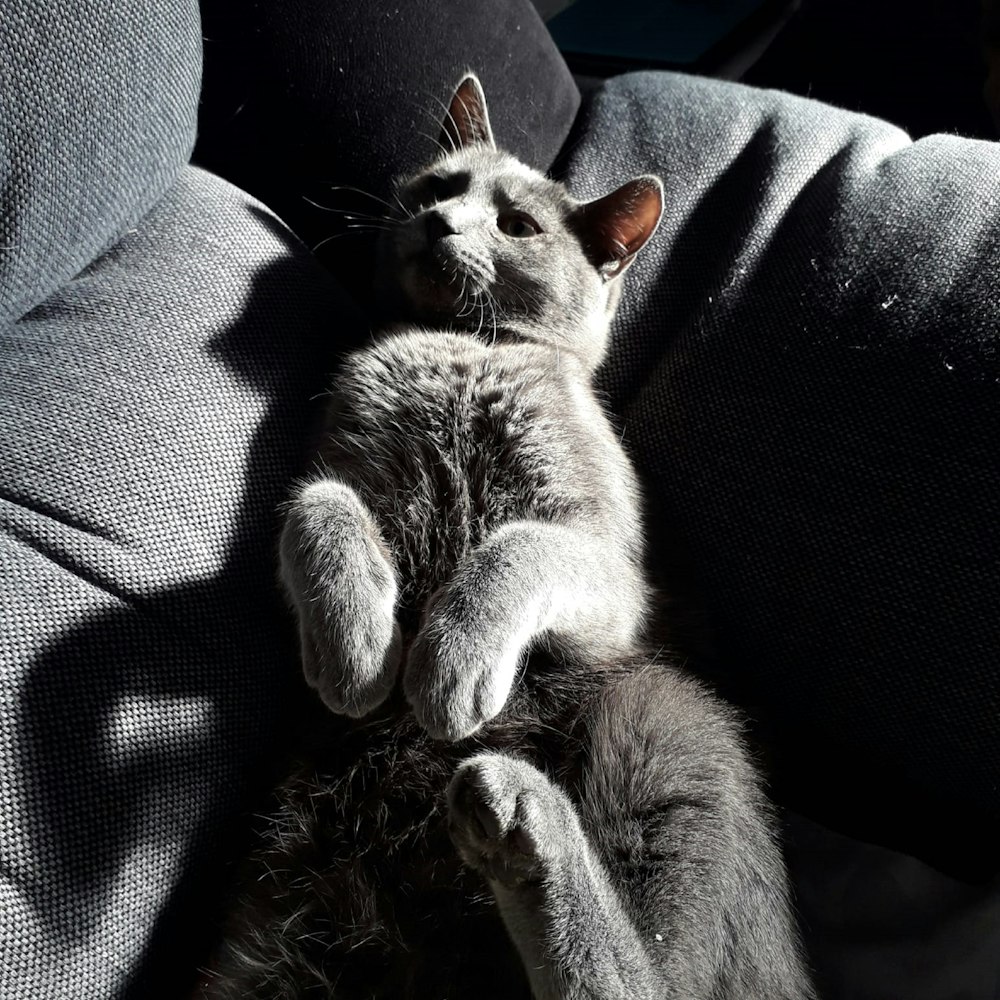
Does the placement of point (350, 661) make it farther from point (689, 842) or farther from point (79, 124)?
point (79, 124)

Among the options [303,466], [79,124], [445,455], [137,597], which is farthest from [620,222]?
[137,597]

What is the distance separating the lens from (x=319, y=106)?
141 cm

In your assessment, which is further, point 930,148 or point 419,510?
point 930,148

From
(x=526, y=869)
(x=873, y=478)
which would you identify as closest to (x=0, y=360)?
(x=526, y=869)

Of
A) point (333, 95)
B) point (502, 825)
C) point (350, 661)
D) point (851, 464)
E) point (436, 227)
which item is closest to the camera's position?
point (502, 825)

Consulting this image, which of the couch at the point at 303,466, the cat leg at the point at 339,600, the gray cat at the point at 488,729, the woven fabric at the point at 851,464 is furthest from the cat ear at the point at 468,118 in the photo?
the cat leg at the point at 339,600

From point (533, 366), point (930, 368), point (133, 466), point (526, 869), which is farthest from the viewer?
point (533, 366)

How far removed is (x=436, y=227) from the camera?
1.29 meters

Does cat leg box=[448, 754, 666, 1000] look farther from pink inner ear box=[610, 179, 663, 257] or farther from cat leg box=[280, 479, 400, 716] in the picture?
pink inner ear box=[610, 179, 663, 257]

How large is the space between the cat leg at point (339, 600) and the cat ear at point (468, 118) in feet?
2.39

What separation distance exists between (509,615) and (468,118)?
0.92 m

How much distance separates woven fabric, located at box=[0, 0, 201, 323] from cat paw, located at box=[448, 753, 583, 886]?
778mm

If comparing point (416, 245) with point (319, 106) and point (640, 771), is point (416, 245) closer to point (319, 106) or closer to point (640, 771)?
point (319, 106)

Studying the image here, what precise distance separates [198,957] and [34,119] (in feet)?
3.17
